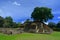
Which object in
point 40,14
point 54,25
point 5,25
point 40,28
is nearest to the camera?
point 40,28

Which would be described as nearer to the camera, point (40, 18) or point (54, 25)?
point (40, 18)

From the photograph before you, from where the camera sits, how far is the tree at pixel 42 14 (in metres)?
54.1

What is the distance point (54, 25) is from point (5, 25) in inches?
1044

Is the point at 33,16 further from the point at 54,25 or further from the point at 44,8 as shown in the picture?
the point at 54,25

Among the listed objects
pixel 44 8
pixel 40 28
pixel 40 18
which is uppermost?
pixel 44 8

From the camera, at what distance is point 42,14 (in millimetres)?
53938

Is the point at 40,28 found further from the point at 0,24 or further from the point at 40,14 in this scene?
the point at 0,24

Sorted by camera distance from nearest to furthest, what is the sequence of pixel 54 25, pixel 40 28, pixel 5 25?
pixel 40 28 → pixel 5 25 → pixel 54 25

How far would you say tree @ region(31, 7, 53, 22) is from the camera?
5411 cm

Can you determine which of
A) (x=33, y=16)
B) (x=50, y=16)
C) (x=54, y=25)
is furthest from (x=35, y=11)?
(x=54, y=25)

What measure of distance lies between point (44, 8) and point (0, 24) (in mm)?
30247

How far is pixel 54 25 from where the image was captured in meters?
82.3

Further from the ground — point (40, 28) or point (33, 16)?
point (33, 16)

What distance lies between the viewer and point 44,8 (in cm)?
5569
